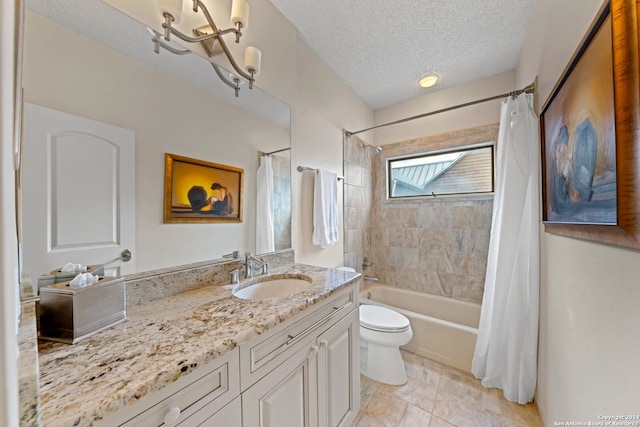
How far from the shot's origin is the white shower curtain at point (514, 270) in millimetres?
1481

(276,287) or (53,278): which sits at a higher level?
(53,278)

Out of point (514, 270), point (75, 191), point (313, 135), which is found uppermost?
point (313, 135)

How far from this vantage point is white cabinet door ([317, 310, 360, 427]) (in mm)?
1068

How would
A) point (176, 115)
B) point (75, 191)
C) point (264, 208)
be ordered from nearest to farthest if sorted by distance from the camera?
point (75, 191), point (176, 115), point (264, 208)

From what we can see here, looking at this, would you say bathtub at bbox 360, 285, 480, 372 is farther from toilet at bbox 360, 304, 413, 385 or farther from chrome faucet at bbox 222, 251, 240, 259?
chrome faucet at bbox 222, 251, 240, 259

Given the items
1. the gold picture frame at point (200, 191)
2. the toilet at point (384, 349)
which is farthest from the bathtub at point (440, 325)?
the gold picture frame at point (200, 191)

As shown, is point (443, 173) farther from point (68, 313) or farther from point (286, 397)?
point (68, 313)

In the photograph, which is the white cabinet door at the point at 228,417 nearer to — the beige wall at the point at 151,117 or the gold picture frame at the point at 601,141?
the beige wall at the point at 151,117

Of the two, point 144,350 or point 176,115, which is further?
point 176,115

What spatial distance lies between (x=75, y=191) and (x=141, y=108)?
41cm

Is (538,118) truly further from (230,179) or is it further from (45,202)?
→ (45,202)

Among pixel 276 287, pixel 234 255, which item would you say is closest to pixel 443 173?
pixel 276 287

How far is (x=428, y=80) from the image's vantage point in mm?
2242

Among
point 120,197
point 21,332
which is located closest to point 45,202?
point 120,197
